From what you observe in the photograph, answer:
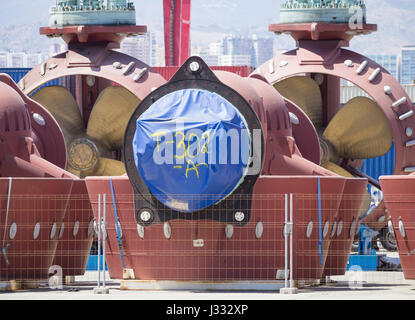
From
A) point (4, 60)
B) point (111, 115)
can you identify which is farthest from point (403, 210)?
point (4, 60)

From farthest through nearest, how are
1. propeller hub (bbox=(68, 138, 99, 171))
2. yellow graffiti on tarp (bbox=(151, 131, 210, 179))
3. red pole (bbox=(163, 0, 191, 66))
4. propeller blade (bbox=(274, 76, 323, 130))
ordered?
red pole (bbox=(163, 0, 191, 66)) → propeller blade (bbox=(274, 76, 323, 130)) → propeller hub (bbox=(68, 138, 99, 171)) → yellow graffiti on tarp (bbox=(151, 131, 210, 179))

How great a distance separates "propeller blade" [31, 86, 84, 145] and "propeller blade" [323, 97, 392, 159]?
230 inches

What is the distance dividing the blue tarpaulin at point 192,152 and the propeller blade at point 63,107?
404 inches

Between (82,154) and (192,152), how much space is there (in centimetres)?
1033

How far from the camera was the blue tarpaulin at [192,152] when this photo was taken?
2264 cm

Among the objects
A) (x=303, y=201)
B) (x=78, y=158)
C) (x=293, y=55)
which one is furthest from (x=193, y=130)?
(x=293, y=55)

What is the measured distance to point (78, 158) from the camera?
32.7 m

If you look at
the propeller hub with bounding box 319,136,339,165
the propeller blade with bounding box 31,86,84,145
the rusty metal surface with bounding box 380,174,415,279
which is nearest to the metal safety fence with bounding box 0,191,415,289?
the rusty metal surface with bounding box 380,174,415,279

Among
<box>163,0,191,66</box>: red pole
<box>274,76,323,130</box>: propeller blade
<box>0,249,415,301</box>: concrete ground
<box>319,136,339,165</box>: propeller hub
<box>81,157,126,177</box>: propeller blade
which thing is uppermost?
<box>163,0,191,66</box>: red pole

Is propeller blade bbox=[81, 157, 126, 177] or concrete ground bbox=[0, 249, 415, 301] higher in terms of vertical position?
propeller blade bbox=[81, 157, 126, 177]

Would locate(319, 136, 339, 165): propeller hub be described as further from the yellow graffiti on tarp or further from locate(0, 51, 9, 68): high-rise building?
locate(0, 51, 9, 68): high-rise building

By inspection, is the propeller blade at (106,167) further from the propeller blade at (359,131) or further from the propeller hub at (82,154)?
the propeller blade at (359,131)

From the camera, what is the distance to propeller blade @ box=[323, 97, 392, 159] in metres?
33.9
